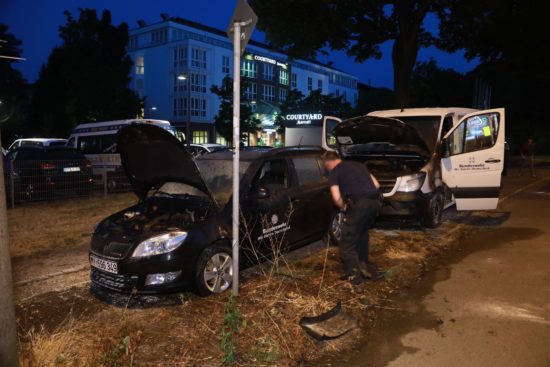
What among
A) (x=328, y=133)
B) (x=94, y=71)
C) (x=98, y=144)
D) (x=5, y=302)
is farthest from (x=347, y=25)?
(x=94, y=71)

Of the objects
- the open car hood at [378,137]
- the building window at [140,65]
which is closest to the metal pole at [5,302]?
the open car hood at [378,137]

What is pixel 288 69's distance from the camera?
2311 inches

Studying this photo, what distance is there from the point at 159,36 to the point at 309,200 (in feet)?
163

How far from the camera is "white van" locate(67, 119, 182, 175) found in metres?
18.2

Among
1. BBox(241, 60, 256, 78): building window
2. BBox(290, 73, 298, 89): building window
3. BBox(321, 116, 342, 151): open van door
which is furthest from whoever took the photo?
BBox(290, 73, 298, 89): building window

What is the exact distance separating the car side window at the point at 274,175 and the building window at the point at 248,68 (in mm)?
48082

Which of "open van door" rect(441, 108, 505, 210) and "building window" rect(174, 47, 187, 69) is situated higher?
"building window" rect(174, 47, 187, 69)

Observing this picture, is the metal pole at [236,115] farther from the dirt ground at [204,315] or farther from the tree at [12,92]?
the tree at [12,92]

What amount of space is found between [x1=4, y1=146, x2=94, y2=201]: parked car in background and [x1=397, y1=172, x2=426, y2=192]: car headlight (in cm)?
854

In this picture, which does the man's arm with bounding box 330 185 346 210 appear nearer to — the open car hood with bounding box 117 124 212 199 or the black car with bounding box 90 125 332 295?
the black car with bounding box 90 125 332 295

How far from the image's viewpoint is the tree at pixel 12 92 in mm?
34750

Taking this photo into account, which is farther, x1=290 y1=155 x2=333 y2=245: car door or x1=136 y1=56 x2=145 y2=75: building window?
x1=136 y1=56 x2=145 y2=75: building window

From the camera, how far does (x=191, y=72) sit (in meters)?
48.8

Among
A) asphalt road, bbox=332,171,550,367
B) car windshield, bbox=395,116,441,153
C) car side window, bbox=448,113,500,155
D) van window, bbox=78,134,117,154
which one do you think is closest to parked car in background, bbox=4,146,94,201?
van window, bbox=78,134,117,154
